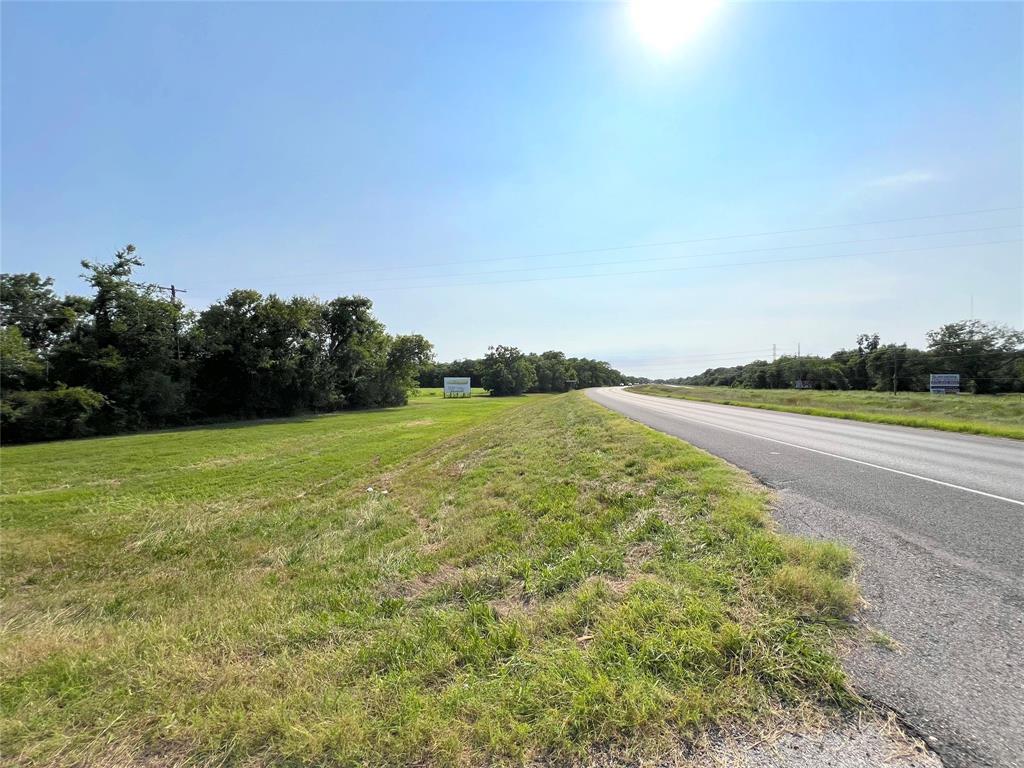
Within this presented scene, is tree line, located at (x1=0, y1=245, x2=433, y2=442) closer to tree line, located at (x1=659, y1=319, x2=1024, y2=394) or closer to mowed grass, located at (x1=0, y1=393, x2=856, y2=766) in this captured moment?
mowed grass, located at (x1=0, y1=393, x2=856, y2=766)

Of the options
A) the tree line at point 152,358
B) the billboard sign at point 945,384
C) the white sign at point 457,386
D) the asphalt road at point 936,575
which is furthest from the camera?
the white sign at point 457,386

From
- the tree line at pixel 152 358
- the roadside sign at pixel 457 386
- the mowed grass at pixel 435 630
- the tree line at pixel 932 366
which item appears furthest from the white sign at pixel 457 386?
the mowed grass at pixel 435 630

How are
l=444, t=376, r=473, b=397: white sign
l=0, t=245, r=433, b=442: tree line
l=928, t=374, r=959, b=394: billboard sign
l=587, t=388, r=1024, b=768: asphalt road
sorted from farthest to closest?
l=444, t=376, r=473, b=397: white sign, l=928, t=374, r=959, b=394: billboard sign, l=0, t=245, r=433, b=442: tree line, l=587, t=388, r=1024, b=768: asphalt road

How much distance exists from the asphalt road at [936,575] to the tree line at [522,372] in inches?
2135

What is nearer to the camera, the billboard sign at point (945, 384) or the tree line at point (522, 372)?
the billboard sign at point (945, 384)

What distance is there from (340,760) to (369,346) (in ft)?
172

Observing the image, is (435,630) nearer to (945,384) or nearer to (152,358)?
(152,358)

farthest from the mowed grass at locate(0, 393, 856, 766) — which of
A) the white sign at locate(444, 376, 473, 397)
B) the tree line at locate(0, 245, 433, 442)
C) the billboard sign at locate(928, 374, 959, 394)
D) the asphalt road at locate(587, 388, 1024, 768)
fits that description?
the white sign at locate(444, 376, 473, 397)

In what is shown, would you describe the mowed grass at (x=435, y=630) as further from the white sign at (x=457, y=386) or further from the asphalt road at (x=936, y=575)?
the white sign at (x=457, y=386)

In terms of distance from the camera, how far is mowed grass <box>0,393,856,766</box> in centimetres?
239

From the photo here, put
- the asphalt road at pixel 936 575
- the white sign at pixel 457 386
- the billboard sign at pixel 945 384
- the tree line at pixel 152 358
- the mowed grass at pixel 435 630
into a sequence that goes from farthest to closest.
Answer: the white sign at pixel 457 386, the billboard sign at pixel 945 384, the tree line at pixel 152 358, the mowed grass at pixel 435 630, the asphalt road at pixel 936 575

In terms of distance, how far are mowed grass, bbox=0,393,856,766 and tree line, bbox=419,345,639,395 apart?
52514 millimetres

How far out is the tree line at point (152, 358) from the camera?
27.8 metres

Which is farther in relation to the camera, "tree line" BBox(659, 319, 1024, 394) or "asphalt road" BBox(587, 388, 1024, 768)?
"tree line" BBox(659, 319, 1024, 394)
